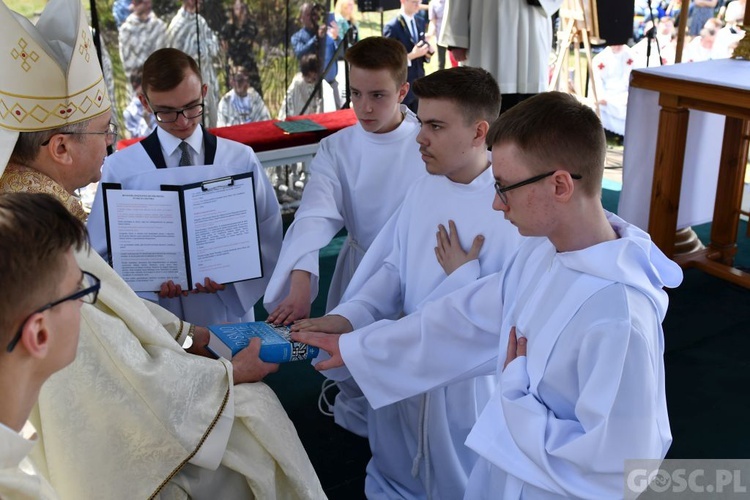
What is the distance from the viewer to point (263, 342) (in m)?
2.66

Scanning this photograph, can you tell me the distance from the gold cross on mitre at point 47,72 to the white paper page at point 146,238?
0.52 meters

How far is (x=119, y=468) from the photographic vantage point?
7.17 ft

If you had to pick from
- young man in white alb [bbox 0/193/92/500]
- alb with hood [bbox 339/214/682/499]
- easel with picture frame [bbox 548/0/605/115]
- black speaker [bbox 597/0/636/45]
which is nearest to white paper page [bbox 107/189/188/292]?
alb with hood [bbox 339/214/682/499]

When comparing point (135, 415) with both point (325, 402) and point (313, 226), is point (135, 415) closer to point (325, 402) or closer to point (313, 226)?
point (313, 226)

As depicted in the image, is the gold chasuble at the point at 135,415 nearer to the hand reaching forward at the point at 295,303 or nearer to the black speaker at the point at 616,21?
the hand reaching forward at the point at 295,303

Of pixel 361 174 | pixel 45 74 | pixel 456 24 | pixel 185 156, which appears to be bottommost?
pixel 361 174

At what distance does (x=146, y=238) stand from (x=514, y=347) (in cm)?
163

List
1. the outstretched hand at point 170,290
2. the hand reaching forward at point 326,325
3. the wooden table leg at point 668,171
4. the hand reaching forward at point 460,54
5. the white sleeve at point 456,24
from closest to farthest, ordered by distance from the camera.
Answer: the hand reaching forward at point 326,325, the outstretched hand at point 170,290, the wooden table leg at point 668,171, the white sleeve at point 456,24, the hand reaching forward at point 460,54

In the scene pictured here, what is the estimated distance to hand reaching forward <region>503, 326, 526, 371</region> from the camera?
2215mm

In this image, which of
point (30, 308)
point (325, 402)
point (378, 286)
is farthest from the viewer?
point (325, 402)

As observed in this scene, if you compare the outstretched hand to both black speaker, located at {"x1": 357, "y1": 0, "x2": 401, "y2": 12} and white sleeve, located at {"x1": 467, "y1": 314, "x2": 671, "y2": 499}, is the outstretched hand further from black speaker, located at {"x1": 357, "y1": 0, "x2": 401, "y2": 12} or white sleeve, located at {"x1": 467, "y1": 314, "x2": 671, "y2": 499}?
black speaker, located at {"x1": 357, "y1": 0, "x2": 401, "y2": 12}

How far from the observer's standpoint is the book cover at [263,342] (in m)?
2.64

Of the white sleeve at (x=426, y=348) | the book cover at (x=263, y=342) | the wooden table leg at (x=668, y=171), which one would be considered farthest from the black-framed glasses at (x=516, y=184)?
the wooden table leg at (x=668, y=171)

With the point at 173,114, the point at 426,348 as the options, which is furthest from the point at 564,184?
the point at 173,114
